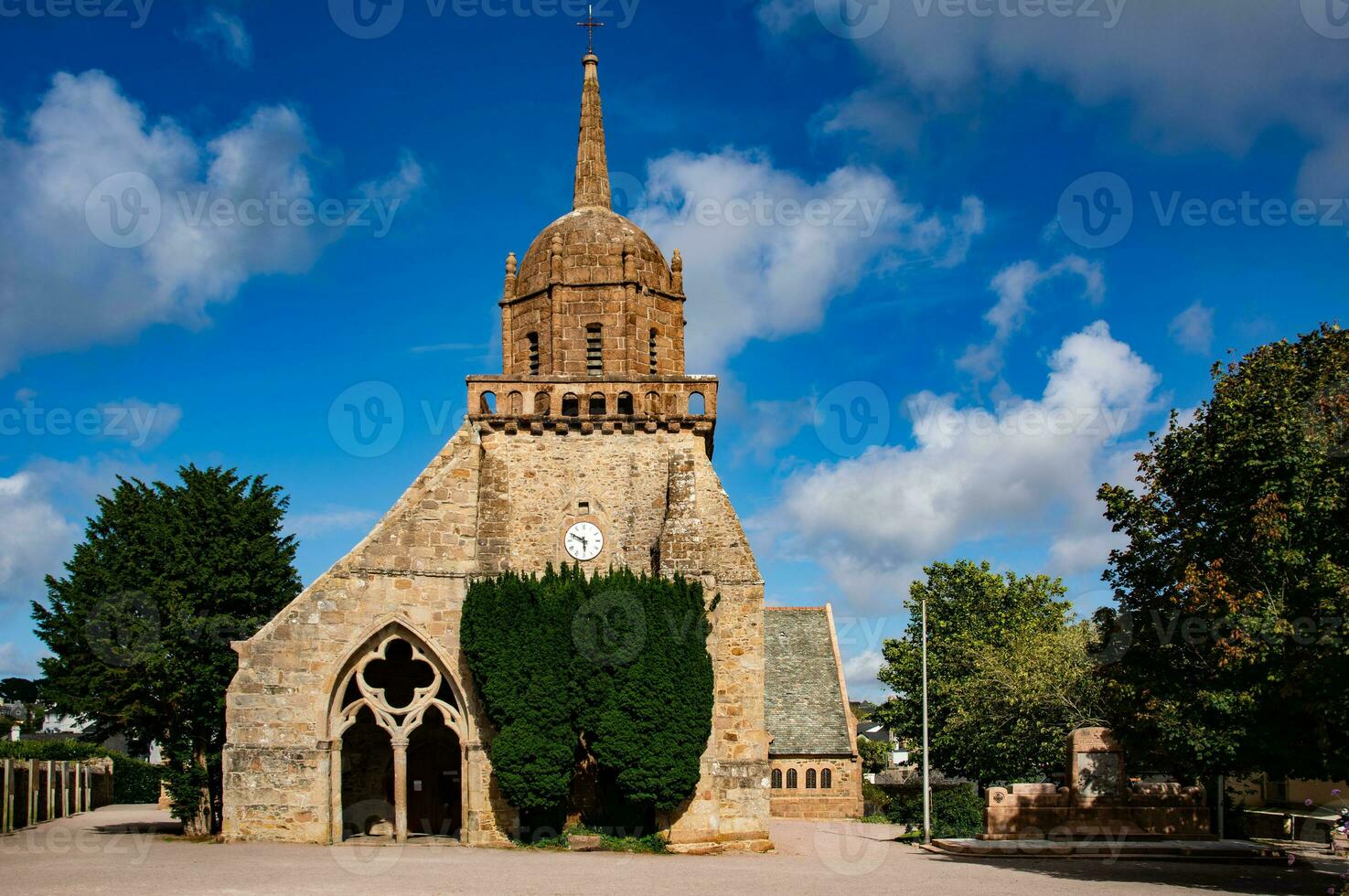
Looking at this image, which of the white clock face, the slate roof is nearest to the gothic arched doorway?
the white clock face

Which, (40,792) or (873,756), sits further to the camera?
(873,756)

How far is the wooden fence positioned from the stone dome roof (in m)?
16.0

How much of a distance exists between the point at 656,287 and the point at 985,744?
18.8 meters

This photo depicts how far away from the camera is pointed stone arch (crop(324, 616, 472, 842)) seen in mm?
23203

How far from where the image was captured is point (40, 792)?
29.0 metres

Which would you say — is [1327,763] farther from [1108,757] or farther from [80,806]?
[80,806]

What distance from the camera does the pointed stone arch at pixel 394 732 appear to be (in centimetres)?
2320

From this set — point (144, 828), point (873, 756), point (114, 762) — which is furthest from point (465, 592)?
point (873, 756)

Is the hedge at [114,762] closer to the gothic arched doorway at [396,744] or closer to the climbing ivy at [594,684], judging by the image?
the gothic arched doorway at [396,744]

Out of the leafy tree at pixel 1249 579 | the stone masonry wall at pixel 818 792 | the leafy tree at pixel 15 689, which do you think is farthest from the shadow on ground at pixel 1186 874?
the leafy tree at pixel 15 689

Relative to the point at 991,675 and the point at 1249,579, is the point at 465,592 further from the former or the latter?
the point at 991,675

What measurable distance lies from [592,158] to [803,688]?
72.7 ft

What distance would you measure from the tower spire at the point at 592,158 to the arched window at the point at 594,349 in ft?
13.1

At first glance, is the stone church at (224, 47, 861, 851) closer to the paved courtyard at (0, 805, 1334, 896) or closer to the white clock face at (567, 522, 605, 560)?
the white clock face at (567, 522, 605, 560)
